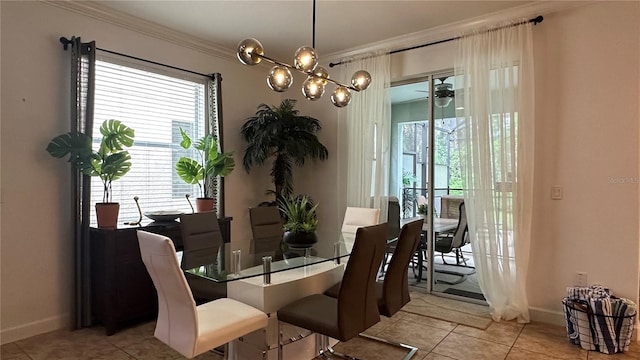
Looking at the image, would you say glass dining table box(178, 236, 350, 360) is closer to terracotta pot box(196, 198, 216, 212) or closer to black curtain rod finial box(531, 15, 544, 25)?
terracotta pot box(196, 198, 216, 212)

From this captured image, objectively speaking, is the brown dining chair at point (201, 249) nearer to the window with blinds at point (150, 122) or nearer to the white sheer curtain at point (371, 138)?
the window with blinds at point (150, 122)

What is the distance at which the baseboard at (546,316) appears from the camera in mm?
3389

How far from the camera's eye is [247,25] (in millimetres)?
3875

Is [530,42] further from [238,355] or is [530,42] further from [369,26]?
[238,355]

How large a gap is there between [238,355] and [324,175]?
2833 millimetres

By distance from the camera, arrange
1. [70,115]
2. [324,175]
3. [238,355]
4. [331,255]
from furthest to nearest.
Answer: [324,175] → [70,115] → [331,255] → [238,355]

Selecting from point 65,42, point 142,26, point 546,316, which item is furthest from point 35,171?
point 546,316

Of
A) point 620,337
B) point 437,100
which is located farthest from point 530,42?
point 620,337

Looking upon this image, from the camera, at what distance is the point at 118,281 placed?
10.5 ft

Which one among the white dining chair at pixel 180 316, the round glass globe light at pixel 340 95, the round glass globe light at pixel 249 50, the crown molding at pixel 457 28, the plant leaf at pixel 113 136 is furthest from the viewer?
the crown molding at pixel 457 28

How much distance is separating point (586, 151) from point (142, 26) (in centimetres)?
426

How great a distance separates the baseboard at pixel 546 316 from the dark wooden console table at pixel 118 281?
3.46 metres

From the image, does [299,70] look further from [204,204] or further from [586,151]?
[586,151]

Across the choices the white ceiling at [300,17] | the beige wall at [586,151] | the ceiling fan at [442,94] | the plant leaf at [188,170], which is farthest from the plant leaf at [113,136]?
the beige wall at [586,151]
